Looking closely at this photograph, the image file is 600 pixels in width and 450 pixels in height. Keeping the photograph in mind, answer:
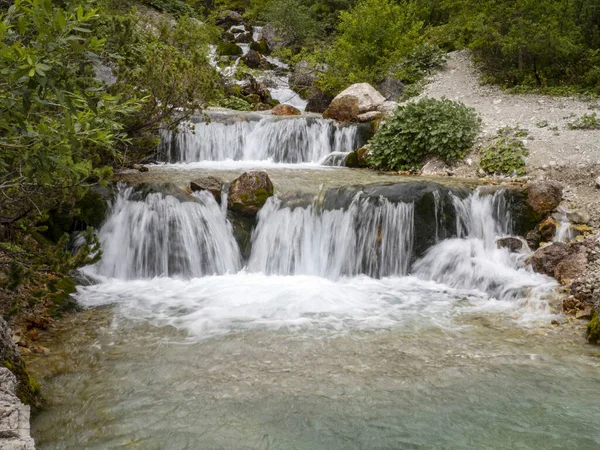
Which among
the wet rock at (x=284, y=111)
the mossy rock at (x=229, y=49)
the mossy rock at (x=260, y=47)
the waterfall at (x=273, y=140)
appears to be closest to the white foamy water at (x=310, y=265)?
the waterfall at (x=273, y=140)

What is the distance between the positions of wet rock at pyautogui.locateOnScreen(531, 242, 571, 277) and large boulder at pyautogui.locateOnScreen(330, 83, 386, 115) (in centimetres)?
854

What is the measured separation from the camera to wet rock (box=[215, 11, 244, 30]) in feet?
106

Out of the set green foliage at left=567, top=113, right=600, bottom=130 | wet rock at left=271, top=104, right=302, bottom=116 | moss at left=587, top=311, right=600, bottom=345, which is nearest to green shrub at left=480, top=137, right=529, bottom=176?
green foliage at left=567, top=113, right=600, bottom=130

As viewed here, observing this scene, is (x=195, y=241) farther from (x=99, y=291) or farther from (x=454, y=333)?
(x=454, y=333)

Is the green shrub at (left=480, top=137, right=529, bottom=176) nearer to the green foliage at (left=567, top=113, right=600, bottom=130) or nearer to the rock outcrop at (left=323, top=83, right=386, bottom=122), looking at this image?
the green foliage at (left=567, top=113, right=600, bottom=130)

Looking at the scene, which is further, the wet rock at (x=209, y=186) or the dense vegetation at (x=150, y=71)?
the wet rock at (x=209, y=186)

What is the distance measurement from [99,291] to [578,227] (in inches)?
313

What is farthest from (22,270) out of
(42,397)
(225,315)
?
(225,315)

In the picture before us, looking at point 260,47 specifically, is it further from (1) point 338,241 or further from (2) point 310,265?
(2) point 310,265

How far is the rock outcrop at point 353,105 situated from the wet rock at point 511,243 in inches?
293

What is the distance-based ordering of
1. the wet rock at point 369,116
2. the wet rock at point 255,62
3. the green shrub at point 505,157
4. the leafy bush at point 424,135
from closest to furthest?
1. the green shrub at point 505,157
2. the leafy bush at point 424,135
3. the wet rock at point 369,116
4. the wet rock at point 255,62

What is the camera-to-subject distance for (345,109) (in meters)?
15.0

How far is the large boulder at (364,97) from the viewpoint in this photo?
15.1 meters

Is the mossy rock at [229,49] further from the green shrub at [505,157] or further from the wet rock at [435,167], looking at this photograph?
the green shrub at [505,157]
